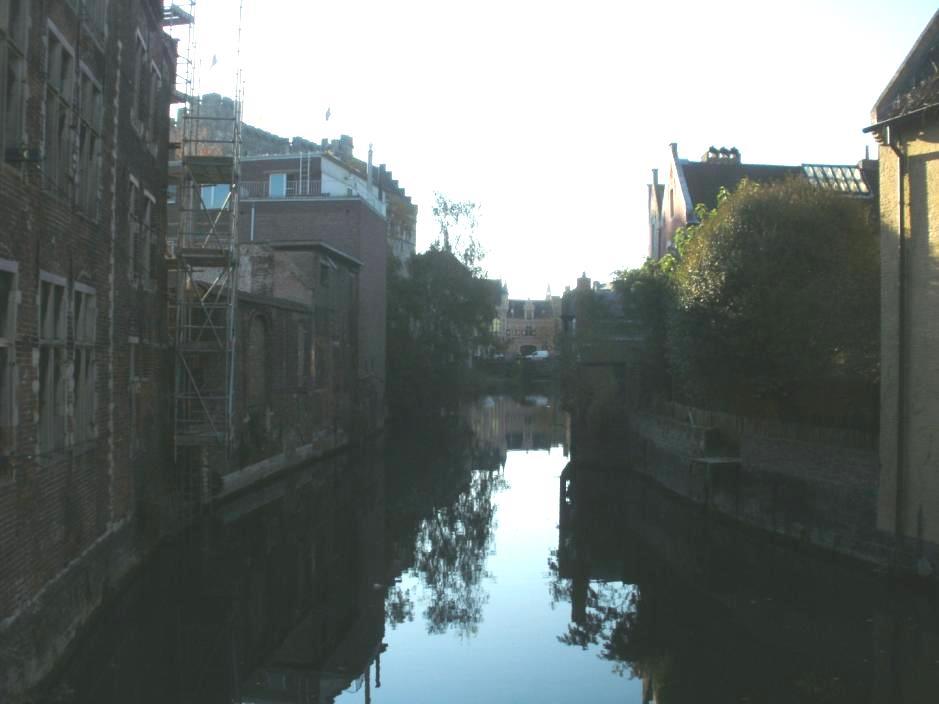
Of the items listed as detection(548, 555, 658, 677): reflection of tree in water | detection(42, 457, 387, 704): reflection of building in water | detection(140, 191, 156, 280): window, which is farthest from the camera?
detection(140, 191, 156, 280): window

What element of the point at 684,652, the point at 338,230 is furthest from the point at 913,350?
the point at 338,230

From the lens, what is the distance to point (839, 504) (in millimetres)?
16438

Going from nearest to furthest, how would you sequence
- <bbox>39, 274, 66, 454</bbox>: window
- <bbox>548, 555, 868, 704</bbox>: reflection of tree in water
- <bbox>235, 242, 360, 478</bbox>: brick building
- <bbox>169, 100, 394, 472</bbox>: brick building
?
<bbox>39, 274, 66, 454</bbox>: window → <bbox>548, 555, 868, 704</bbox>: reflection of tree in water → <bbox>235, 242, 360, 478</bbox>: brick building → <bbox>169, 100, 394, 472</bbox>: brick building

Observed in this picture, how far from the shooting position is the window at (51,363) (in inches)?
405

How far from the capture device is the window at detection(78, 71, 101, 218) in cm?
1181

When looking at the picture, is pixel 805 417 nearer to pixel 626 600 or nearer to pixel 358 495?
pixel 626 600

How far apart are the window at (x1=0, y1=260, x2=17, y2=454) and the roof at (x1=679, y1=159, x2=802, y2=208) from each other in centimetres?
3265

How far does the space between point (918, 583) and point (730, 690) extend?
5031mm

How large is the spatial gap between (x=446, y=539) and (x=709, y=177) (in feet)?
82.4

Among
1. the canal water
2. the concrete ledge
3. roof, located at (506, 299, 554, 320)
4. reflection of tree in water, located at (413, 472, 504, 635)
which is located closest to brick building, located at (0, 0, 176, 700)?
the canal water

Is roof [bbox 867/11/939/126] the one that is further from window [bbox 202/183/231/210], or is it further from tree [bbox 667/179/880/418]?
window [bbox 202/183/231/210]

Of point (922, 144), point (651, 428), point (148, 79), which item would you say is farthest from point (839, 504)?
point (148, 79)

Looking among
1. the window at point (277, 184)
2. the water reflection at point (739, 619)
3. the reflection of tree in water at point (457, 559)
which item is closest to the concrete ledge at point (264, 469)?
the reflection of tree in water at point (457, 559)

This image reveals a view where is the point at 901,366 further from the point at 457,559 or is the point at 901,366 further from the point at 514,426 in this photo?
the point at 514,426
